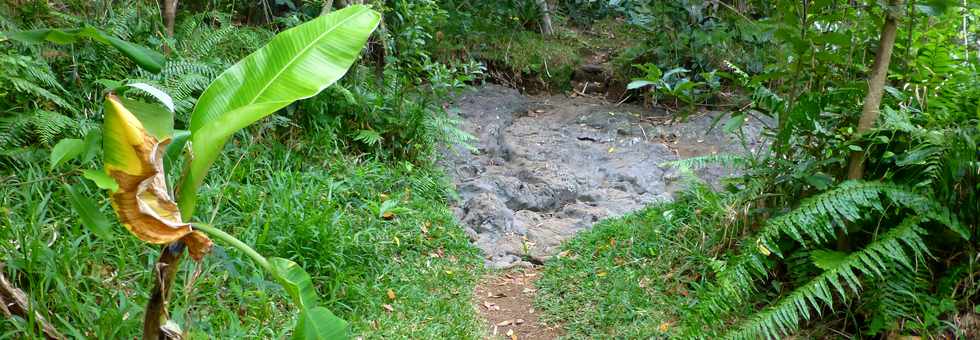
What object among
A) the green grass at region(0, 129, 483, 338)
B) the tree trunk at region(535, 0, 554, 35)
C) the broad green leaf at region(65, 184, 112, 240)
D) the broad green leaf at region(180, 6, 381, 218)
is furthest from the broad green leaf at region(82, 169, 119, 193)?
the tree trunk at region(535, 0, 554, 35)

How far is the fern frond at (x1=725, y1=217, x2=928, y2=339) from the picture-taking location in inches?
114

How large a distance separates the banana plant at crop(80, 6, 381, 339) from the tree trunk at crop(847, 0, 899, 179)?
7.55 feet

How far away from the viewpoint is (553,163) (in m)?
6.55

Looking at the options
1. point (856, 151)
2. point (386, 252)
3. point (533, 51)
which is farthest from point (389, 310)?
point (533, 51)

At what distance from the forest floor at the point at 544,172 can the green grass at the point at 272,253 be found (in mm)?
242

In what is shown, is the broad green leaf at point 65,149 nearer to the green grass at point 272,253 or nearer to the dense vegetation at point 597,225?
the dense vegetation at point 597,225

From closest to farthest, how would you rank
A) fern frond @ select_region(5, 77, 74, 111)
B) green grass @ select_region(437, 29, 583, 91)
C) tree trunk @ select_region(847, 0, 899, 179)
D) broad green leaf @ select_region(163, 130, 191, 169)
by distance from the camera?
broad green leaf @ select_region(163, 130, 191, 169), tree trunk @ select_region(847, 0, 899, 179), fern frond @ select_region(5, 77, 74, 111), green grass @ select_region(437, 29, 583, 91)

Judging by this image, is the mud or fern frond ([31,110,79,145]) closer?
fern frond ([31,110,79,145])

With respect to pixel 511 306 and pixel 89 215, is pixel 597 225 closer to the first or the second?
pixel 511 306

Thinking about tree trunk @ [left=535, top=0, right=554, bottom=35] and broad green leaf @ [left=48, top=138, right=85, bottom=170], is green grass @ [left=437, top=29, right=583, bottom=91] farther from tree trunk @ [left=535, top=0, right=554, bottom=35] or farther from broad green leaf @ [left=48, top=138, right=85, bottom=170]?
broad green leaf @ [left=48, top=138, right=85, bottom=170]

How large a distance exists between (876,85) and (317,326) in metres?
2.72

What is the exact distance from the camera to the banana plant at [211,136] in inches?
77.0

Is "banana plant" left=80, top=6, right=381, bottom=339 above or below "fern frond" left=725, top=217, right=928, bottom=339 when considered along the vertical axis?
above

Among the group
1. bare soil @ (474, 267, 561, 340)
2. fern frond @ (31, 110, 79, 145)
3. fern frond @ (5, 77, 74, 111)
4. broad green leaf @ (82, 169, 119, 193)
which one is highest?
broad green leaf @ (82, 169, 119, 193)
